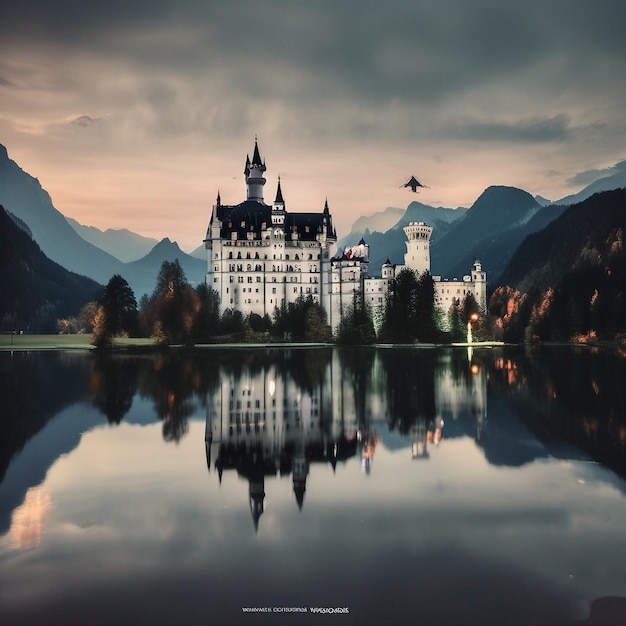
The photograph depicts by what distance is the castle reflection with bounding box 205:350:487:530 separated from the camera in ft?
55.7

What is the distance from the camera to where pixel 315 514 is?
1255 cm

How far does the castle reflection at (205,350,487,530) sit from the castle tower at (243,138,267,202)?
9396 cm

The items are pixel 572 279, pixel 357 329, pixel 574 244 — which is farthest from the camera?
pixel 574 244

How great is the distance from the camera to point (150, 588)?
920cm

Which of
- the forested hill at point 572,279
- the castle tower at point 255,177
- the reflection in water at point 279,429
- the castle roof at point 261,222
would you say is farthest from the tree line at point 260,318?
the reflection in water at point 279,429

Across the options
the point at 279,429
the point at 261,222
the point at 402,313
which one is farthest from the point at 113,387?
the point at 261,222

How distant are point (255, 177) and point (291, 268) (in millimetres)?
22872

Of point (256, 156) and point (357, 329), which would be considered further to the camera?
point (256, 156)

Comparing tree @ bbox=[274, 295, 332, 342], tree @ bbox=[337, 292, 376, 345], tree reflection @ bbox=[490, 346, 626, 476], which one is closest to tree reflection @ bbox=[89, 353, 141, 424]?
tree reflection @ bbox=[490, 346, 626, 476]

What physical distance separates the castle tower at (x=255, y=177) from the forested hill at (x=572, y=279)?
4923cm

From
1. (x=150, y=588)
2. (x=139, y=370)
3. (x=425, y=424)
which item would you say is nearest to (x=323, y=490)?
(x=150, y=588)

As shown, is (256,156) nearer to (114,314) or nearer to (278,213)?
(278,213)

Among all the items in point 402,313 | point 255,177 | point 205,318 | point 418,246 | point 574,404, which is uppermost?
point 255,177

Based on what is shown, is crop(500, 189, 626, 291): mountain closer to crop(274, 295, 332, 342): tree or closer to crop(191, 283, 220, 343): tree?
crop(274, 295, 332, 342): tree
